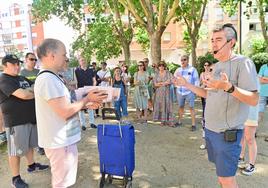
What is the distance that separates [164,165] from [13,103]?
248cm

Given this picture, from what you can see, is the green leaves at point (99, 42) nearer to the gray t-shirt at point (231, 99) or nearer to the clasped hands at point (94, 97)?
the clasped hands at point (94, 97)

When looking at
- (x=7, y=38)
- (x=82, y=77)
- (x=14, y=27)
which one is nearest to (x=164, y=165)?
(x=82, y=77)

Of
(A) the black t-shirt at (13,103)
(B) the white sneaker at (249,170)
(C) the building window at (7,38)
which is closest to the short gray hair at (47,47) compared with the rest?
(A) the black t-shirt at (13,103)

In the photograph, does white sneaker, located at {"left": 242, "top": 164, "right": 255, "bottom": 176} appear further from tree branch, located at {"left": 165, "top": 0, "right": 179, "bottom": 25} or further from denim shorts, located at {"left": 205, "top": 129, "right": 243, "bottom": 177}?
tree branch, located at {"left": 165, "top": 0, "right": 179, "bottom": 25}

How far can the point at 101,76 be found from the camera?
32.7 feet

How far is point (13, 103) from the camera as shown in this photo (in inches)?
155

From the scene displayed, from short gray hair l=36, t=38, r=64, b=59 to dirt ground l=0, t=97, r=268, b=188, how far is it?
226 cm

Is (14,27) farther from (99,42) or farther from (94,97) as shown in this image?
(94,97)

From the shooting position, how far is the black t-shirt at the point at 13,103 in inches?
150

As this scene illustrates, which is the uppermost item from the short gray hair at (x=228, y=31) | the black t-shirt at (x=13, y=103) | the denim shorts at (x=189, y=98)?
the short gray hair at (x=228, y=31)

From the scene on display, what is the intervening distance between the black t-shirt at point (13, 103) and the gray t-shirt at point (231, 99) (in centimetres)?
246

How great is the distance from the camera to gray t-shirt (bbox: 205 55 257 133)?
2.60 meters

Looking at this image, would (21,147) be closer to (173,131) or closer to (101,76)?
(173,131)

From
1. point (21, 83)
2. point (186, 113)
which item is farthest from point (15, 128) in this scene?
point (186, 113)
